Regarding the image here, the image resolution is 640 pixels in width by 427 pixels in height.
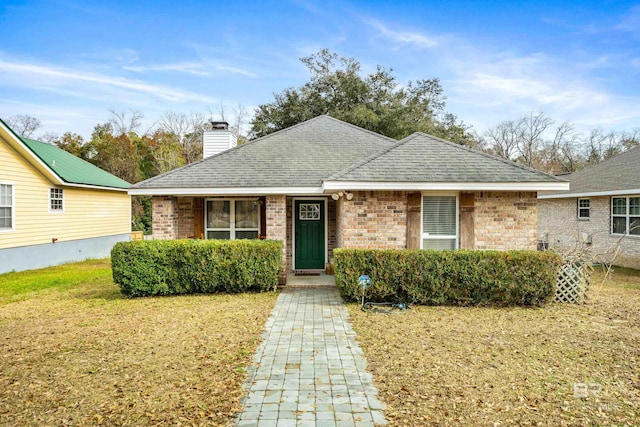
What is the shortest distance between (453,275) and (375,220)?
2.29 metres

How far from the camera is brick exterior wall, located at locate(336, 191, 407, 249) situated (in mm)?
9094

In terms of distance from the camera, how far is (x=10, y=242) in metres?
12.8

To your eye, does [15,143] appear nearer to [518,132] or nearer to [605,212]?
[605,212]

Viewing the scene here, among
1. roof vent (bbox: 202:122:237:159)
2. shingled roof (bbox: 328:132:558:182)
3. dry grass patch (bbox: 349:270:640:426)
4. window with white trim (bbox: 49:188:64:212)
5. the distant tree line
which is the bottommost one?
dry grass patch (bbox: 349:270:640:426)

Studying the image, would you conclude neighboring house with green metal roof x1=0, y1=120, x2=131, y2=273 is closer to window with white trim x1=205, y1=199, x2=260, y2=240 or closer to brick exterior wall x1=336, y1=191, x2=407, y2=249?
window with white trim x1=205, y1=199, x2=260, y2=240

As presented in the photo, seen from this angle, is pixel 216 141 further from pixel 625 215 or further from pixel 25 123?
pixel 25 123

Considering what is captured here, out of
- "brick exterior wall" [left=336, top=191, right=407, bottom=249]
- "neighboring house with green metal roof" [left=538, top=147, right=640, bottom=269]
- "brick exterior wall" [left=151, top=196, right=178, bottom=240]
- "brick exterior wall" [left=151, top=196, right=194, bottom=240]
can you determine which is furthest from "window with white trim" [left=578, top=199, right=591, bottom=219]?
"brick exterior wall" [left=151, top=196, right=178, bottom=240]

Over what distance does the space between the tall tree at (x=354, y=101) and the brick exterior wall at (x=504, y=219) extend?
17335 mm

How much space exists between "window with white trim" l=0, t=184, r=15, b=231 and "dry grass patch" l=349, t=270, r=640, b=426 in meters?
12.4

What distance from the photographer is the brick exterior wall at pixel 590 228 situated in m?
13.4

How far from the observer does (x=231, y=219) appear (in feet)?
37.2

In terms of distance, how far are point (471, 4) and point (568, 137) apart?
3569 centimetres

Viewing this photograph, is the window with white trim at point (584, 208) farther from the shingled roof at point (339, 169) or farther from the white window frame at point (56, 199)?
the white window frame at point (56, 199)

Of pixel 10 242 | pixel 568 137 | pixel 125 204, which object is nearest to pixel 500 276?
pixel 10 242
